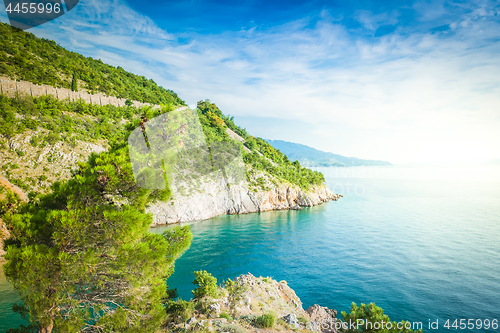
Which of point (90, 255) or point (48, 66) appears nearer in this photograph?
point (90, 255)

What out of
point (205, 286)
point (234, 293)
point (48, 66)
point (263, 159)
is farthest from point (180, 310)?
point (48, 66)

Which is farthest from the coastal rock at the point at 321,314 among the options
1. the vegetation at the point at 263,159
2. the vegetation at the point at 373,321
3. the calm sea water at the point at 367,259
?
the vegetation at the point at 263,159

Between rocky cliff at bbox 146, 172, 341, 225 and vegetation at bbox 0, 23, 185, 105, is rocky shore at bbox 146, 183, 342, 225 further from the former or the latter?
vegetation at bbox 0, 23, 185, 105

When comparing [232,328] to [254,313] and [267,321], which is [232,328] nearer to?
[267,321]

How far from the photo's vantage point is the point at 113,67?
198 feet

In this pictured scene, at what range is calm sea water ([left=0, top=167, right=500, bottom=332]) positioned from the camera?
15.9 m

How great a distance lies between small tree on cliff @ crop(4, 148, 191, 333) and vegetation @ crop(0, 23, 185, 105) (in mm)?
39547

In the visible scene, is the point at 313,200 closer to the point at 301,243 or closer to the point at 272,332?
the point at 301,243

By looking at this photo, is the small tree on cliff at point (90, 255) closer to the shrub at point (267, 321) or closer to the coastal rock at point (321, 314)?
the shrub at point (267, 321)

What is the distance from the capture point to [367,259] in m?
23.1

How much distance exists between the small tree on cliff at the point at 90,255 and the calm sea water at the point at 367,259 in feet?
37.5

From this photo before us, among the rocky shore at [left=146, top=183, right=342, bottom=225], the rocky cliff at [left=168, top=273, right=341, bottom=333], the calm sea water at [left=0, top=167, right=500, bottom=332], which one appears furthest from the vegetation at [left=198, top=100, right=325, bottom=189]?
the rocky cliff at [left=168, top=273, right=341, bottom=333]

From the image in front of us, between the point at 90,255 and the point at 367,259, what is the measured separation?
26.4m

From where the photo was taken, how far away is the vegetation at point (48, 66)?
1231 inches
